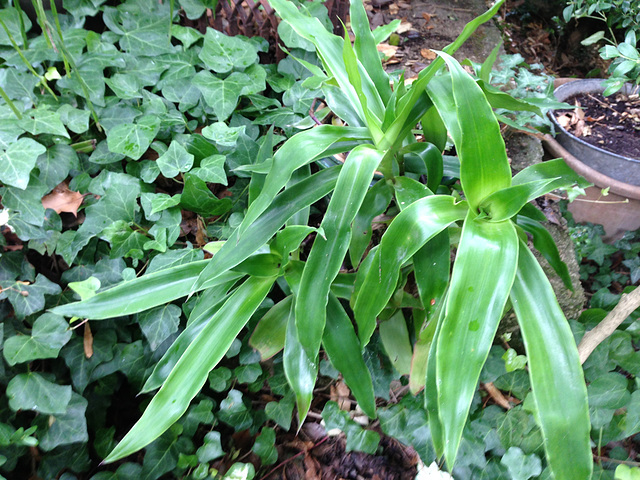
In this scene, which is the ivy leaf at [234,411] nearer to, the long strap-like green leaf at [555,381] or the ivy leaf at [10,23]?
the long strap-like green leaf at [555,381]

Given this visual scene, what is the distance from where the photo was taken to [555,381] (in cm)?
61

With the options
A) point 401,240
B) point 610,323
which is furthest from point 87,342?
point 610,323

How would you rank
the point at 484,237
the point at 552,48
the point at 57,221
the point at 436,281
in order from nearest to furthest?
the point at 484,237, the point at 436,281, the point at 57,221, the point at 552,48

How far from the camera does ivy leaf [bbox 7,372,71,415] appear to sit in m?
0.93

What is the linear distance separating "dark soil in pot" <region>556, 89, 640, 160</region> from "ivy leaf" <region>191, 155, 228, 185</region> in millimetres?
1472

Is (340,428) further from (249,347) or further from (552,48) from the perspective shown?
(552,48)

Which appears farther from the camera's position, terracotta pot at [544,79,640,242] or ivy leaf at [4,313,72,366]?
terracotta pot at [544,79,640,242]

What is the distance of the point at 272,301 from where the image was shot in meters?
1.07

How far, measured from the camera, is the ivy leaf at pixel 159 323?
3.36 ft

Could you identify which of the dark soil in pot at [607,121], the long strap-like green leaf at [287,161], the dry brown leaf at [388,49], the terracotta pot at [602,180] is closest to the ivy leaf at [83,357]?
the long strap-like green leaf at [287,161]

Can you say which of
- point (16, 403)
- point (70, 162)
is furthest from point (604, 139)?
point (16, 403)

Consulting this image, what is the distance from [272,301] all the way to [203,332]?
0.83ft

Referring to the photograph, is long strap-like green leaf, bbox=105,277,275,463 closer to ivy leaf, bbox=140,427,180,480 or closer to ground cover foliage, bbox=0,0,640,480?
ground cover foliage, bbox=0,0,640,480

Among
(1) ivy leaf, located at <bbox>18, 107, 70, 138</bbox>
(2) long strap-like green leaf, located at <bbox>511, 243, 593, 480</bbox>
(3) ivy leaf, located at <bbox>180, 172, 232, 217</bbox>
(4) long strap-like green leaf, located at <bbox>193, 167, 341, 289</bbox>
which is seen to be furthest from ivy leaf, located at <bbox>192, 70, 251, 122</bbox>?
(2) long strap-like green leaf, located at <bbox>511, 243, 593, 480</bbox>
